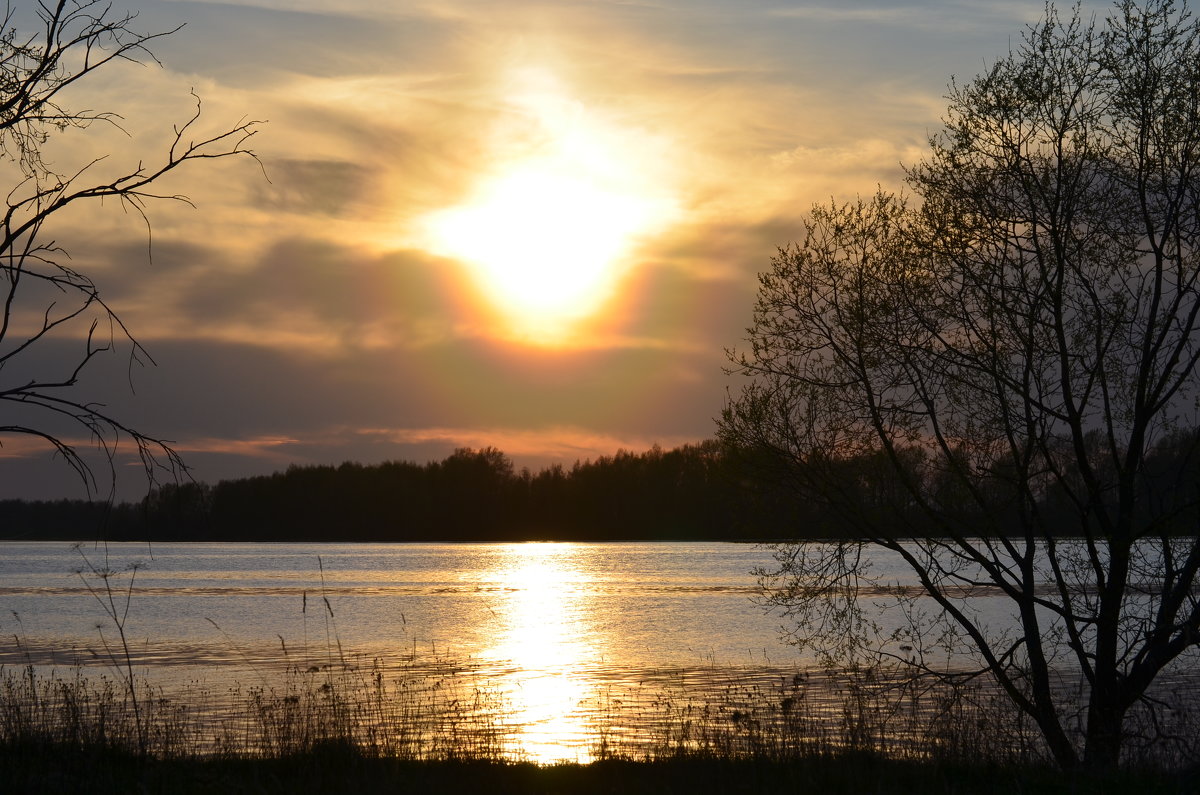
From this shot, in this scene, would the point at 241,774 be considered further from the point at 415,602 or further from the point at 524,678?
the point at 415,602

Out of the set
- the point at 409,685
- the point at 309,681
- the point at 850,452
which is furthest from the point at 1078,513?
the point at 309,681

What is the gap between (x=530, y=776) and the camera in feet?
45.0

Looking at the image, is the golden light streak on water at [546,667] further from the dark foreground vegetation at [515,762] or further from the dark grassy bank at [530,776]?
the dark grassy bank at [530,776]

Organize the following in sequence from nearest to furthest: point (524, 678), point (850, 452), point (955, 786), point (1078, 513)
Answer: point (955, 786), point (1078, 513), point (850, 452), point (524, 678)

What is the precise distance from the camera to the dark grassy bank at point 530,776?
478 inches

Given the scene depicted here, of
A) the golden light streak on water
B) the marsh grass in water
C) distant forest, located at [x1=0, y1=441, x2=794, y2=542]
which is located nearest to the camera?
the marsh grass in water

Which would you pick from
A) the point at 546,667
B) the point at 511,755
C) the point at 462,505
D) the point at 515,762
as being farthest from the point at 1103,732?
the point at 462,505

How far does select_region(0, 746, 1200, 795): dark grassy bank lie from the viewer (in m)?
12.1

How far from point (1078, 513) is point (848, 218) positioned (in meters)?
6.63

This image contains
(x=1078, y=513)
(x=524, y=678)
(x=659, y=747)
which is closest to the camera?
(x=659, y=747)

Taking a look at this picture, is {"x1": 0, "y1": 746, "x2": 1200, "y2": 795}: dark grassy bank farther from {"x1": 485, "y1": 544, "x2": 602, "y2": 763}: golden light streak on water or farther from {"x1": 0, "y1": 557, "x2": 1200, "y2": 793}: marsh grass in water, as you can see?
{"x1": 485, "y1": 544, "x2": 602, "y2": 763}: golden light streak on water

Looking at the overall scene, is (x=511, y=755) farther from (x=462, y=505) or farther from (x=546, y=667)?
(x=462, y=505)

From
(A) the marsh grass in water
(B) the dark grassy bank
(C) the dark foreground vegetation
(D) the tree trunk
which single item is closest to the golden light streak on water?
(A) the marsh grass in water

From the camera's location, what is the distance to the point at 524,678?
33094 millimetres
